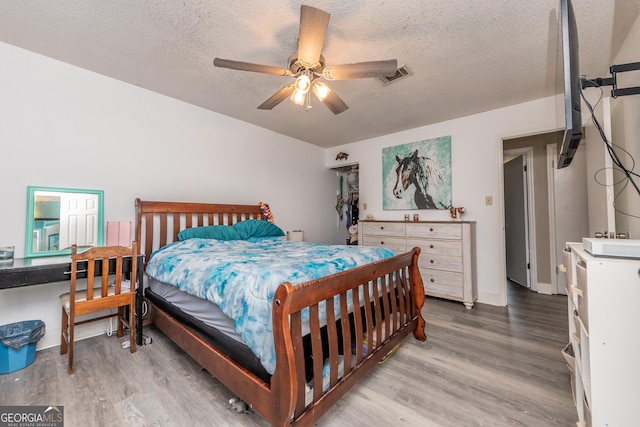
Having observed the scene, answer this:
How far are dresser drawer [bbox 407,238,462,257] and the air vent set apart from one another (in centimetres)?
207

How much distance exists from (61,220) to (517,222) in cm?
589

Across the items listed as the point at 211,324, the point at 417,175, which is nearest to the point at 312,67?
the point at 211,324

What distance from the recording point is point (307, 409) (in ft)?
4.00

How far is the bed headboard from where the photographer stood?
106 inches

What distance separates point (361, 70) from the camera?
175cm

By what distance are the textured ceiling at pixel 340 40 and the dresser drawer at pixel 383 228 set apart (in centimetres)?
173

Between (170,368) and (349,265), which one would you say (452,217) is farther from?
(170,368)

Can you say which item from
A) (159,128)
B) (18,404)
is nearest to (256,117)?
(159,128)

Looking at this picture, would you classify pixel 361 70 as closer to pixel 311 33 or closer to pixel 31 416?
pixel 311 33

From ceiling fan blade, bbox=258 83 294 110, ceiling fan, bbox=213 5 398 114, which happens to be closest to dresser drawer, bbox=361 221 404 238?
ceiling fan, bbox=213 5 398 114

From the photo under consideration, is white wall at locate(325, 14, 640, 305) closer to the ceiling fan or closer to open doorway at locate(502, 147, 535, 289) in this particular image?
open doorway at locate(502, 147, 535, 289)

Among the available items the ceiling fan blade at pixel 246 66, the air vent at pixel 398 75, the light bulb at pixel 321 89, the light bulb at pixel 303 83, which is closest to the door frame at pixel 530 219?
the air vent at pixel 398 75

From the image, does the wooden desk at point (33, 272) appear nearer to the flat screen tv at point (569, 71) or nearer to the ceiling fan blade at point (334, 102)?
the ceiling fan blade at point (334, 102)

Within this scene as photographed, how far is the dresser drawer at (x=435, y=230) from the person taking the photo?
3227 mm
